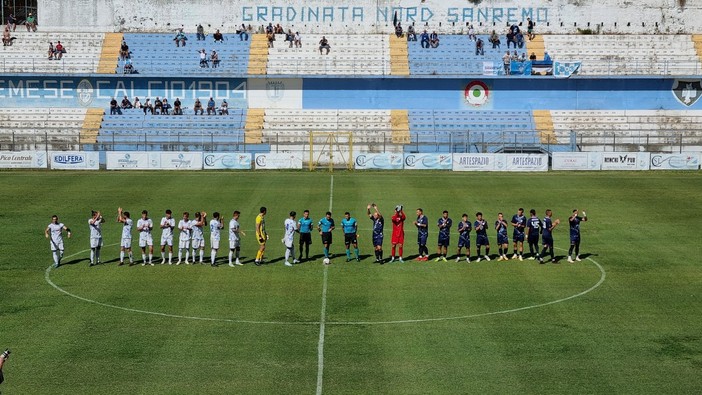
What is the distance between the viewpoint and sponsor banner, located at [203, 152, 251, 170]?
58.9 meters

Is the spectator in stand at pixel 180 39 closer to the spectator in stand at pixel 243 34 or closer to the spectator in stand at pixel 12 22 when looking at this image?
the spectator in stand at pixel 243 34

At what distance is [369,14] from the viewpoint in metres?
76.2

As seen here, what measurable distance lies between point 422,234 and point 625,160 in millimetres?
Answer: 29244

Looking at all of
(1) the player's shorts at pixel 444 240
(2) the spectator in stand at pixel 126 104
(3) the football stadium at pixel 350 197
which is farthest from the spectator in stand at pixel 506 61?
(1) the player's shorts at pixel 444 240

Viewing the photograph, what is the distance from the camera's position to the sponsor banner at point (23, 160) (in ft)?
191

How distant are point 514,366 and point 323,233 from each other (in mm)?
11707

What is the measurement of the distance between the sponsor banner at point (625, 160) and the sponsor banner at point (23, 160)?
111 ft

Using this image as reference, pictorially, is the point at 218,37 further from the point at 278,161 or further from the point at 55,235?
the point at 55,235

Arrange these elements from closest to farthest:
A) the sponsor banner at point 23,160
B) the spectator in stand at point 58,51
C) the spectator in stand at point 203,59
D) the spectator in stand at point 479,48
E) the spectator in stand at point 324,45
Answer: the sponsor banner at point 23,160, the spectator in stand at point 203,59, the spectator in stand at point 58,51, the spectator in stand at point 324,45, the spectator in stand at point 479,48

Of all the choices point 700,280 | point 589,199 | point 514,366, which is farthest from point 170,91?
point 514,366

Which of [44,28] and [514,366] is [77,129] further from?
[514,366]

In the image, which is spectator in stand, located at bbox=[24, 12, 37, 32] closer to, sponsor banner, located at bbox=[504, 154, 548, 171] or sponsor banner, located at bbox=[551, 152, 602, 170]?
sponsor banner, located at bbox=[504, 154, 548, 171]

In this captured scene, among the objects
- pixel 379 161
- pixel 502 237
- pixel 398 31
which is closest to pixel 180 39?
pixel 398 31

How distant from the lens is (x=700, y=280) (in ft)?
102
